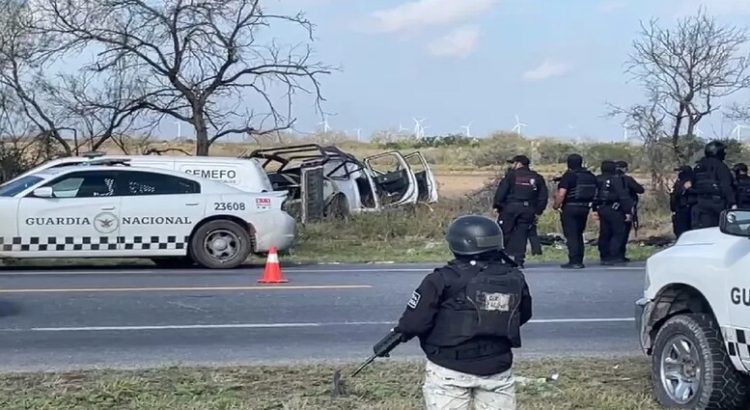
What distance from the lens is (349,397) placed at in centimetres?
699

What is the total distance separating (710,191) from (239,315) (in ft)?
23.1

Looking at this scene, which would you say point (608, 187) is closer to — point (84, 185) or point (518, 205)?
point (518, 205)

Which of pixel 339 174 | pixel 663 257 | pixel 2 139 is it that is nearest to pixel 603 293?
pixel 663 257

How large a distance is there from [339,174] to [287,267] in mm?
6422

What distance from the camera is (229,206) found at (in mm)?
15641

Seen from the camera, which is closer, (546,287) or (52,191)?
(546,287)

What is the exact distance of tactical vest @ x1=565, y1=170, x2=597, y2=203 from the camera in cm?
1566

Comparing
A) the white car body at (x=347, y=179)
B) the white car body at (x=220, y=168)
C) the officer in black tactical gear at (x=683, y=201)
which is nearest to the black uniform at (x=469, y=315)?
the officer in black tactical gear at (x=683, y=201)

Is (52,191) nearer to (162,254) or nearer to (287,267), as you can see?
(162,254)

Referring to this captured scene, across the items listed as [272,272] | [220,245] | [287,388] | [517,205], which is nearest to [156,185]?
[220,245]

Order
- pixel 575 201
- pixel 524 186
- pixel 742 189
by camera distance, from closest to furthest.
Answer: pixel 524 186 → pixel 575 201 → pixel 742 189

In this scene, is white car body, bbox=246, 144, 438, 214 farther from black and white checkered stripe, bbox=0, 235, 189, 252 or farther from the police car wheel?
black and white checkered stripe, bbox=0, 235, 189, 252

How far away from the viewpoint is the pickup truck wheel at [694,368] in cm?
640

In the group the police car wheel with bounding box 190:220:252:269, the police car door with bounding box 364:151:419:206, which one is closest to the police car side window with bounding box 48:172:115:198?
the police car wheel with bounding box 190:220:252:269
